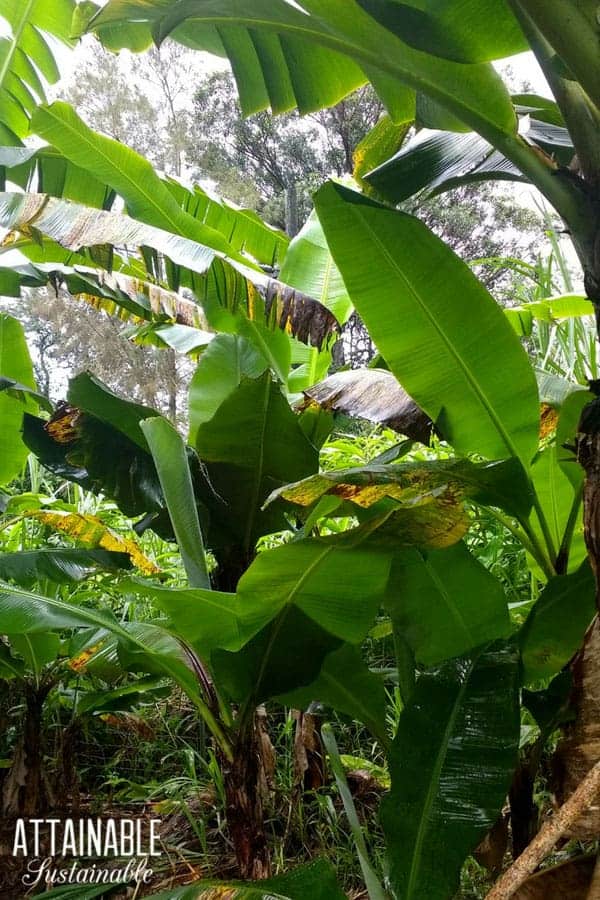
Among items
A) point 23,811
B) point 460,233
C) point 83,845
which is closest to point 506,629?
point 83,845

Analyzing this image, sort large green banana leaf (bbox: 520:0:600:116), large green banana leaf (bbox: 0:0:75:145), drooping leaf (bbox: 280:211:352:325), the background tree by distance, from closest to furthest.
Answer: large green banana leaf (bbox: 520:0:600:116) → drooping leaf (bbox: 280:211:352:325) → large green banana leaf (bbox: 0:0:75:145) → the background tree

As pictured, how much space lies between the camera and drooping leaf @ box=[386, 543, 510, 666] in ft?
3.44

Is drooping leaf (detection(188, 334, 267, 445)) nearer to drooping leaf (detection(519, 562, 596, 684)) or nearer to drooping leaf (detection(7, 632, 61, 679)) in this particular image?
drooping leaf (detection(7, 632, 61, 679))

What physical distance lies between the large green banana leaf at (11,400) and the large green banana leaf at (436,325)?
1204mm

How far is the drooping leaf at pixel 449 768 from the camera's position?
81 cm

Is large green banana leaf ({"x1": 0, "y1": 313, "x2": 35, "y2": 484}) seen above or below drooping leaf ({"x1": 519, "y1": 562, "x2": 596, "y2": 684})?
above

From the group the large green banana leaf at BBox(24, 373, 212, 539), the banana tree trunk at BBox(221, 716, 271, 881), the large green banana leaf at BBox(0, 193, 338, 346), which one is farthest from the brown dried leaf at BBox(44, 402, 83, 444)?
the banana tree trunk at BBox(221, 716, 271, 881)

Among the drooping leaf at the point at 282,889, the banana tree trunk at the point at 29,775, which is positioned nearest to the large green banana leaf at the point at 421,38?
the drooping leaf at the point at 282,889

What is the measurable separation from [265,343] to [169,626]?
81 centimetres

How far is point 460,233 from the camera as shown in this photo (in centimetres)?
756

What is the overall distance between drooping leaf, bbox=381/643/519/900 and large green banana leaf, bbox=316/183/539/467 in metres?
0.37

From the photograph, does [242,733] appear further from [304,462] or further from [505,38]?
[505,38]

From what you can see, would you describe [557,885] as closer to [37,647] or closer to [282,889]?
[282,889]

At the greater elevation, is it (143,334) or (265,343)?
(143,334)
